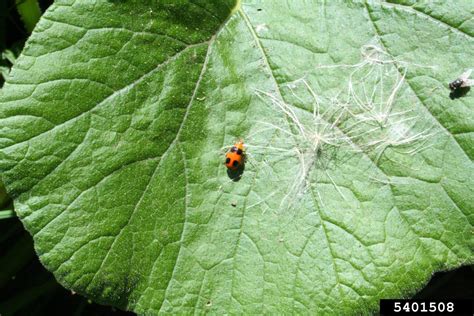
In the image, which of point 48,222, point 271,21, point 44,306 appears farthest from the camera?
point 44,306

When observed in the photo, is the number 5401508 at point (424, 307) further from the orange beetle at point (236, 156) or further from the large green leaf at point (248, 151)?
→ the orange beetle at point (236, 156)

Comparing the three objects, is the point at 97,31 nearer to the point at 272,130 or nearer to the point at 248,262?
the point at 272,130

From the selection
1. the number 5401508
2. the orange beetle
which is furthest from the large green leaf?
the number 5401508

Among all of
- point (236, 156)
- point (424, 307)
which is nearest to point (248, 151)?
point (236, 156)

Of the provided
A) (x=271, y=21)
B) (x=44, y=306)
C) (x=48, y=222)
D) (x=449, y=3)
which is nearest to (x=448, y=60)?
(x=449, y=3)

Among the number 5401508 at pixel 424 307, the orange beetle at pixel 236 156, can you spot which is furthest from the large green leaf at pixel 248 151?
the number 5401508 at pixel 424 307
